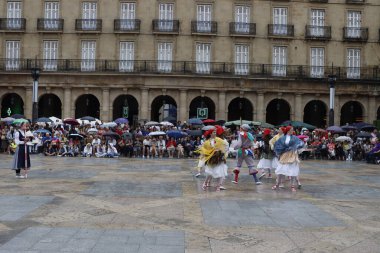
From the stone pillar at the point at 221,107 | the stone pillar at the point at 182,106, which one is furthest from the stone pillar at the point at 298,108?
the stone pillar at the point at 182,106

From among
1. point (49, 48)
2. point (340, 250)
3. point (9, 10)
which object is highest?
point (9, 10)

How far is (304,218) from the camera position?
8961mm

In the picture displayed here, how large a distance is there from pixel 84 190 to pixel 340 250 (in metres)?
6.85

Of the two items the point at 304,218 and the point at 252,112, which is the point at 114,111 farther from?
the point at 304,218

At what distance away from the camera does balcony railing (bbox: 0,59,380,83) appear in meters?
35.2

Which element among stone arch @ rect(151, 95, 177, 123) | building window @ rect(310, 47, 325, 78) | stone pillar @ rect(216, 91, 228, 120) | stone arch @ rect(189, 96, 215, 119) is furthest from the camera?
stone arch @ rect(151, 95, 177, 123)

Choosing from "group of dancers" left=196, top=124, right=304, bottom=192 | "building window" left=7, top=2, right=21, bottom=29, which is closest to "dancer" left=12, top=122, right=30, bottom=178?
"group of dancers" left=196, top=124, right=304, bottom=192

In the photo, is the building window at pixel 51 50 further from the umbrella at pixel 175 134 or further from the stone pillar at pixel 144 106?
the umbrella at pixel 175 134

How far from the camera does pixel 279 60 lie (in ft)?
119

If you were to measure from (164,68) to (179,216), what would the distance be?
27239 millimetres

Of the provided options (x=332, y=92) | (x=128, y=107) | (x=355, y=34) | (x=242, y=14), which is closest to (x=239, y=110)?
(x=242, y=14)

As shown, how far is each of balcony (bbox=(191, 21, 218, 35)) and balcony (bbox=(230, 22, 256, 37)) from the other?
1.27 metres

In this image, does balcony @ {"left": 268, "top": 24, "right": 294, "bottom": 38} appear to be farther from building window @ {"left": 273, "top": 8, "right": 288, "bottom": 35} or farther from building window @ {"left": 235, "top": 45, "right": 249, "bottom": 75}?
building window @ {"left": 235, "top": 45, "right": 249, "bottom": 75}

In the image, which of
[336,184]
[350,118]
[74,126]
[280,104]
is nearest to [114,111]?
[74,126]
